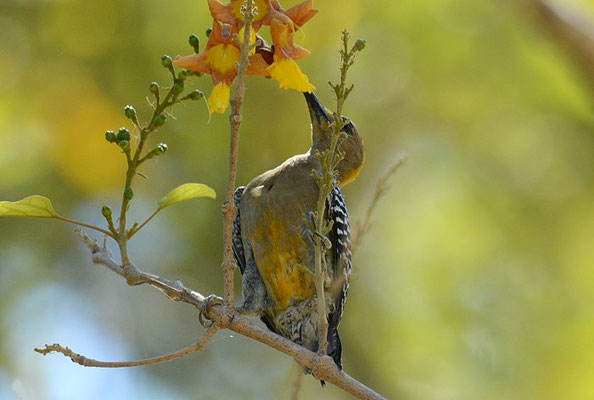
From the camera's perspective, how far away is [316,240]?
298 cm

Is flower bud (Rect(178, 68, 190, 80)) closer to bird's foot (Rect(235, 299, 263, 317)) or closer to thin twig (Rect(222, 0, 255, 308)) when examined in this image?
thin twig (Rect(222, 0, 255, 308))

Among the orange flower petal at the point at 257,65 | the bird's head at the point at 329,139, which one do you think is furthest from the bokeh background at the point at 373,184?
the orange flower petal at the point at 257,65

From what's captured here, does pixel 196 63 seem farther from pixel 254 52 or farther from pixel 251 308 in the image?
pixel 251 308

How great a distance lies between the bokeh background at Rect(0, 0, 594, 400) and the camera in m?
7.08

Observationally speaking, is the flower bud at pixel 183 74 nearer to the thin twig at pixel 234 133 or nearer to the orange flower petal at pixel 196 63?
the orange flower petal at pixel 196 63

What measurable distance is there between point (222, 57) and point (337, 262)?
2.45m

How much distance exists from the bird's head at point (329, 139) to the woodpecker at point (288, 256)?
459 millimetres

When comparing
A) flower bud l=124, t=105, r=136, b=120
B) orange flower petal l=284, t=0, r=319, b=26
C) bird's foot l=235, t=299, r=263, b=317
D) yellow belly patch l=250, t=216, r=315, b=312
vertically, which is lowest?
bird's foot l=235, t=299, r=263, b=317

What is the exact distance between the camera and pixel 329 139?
5734 millimetres

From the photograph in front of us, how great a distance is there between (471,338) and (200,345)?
4841mm

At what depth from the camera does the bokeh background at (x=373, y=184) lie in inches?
279

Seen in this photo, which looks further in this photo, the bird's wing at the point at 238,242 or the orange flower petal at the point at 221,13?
the bird's wing at the point at 238,242

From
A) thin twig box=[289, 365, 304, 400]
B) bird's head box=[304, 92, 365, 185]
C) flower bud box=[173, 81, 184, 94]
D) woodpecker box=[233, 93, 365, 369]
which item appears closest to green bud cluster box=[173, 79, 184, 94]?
flower bud box=[173, 81, 184, 94]

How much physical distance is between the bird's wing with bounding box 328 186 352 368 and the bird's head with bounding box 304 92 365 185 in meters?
0.50
